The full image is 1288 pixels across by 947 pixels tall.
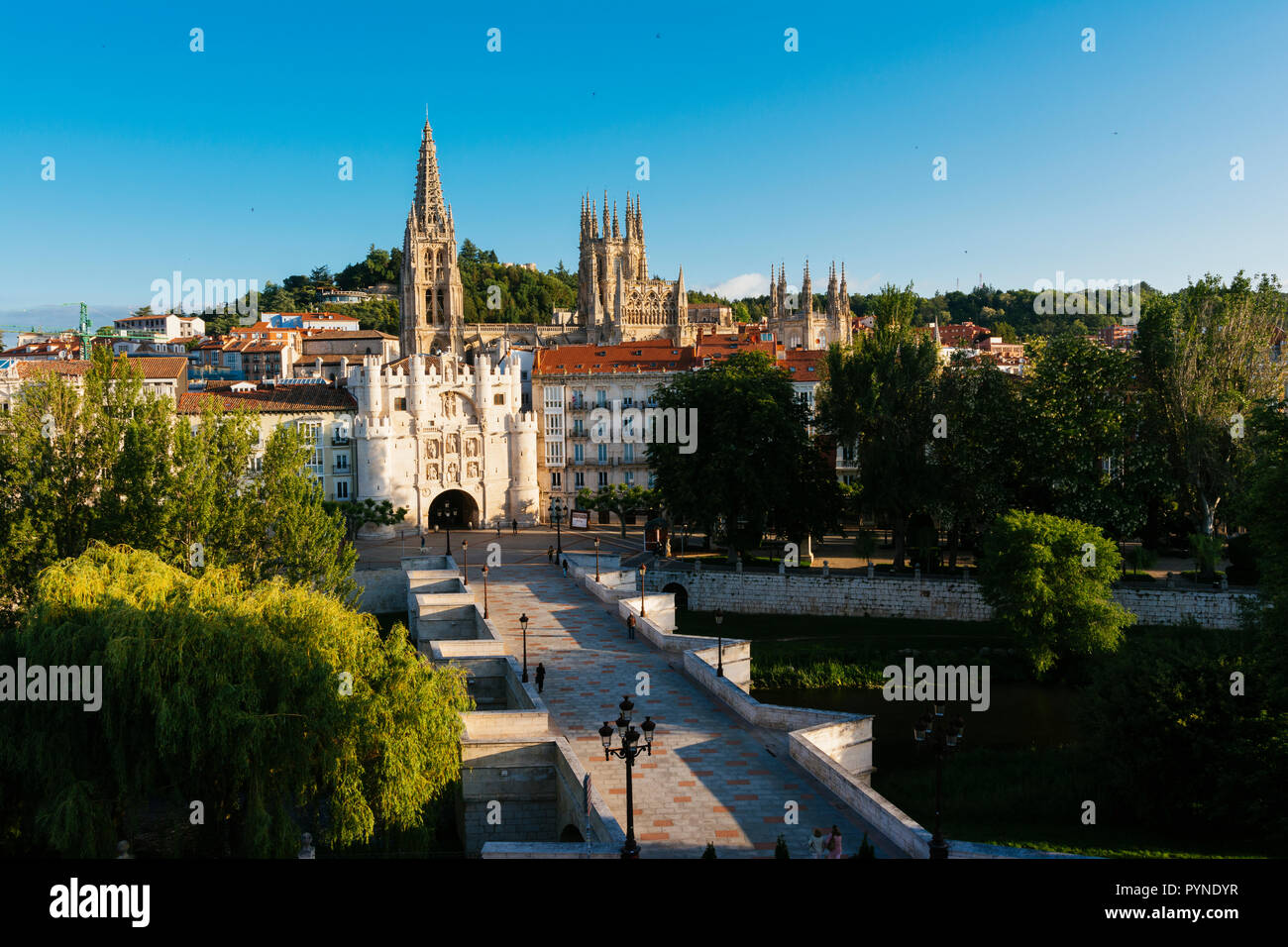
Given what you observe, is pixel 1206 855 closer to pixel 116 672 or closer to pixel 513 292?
pixel 116 672

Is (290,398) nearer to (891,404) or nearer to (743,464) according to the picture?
(743,464)

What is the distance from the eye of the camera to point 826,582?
4609 centimetres

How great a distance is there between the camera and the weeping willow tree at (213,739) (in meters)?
19.0

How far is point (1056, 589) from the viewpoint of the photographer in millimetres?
35938

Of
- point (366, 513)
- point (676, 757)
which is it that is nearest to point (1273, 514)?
point (676, 757)

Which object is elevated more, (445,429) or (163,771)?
(445,429)

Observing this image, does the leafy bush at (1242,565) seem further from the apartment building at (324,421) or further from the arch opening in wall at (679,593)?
the apartment building at (324,421)

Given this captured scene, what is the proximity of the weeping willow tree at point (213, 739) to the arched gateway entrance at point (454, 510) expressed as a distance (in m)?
41.1

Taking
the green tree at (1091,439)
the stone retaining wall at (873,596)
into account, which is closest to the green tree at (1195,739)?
the stone retaining wall at (873,596)

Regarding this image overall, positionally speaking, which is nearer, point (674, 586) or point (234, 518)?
point (234, 518)

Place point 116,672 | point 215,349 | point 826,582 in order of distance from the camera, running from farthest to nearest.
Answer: point 215,349
point 826,582
point 116,672
